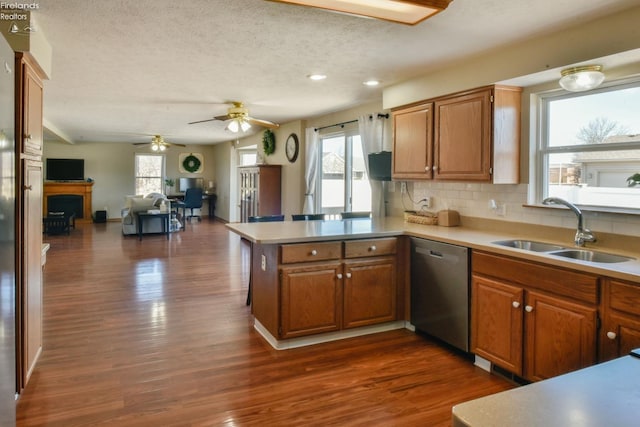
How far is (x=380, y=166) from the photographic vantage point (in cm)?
462

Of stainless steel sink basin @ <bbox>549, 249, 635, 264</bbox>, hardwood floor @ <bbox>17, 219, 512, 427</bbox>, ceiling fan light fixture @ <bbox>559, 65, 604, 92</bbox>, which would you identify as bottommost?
hardwood floor @ <bbox>17, 219, 512, 427</bbox>

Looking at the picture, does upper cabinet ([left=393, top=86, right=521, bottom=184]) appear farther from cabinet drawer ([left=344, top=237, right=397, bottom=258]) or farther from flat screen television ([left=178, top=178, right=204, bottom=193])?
flat screen television ([left=178, top=178, right=204, bottom=193])

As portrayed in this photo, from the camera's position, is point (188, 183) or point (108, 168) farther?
point (188, 183)

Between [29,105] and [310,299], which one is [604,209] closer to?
[310,299]

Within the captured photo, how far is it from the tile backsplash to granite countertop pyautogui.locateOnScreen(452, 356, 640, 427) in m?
2.06

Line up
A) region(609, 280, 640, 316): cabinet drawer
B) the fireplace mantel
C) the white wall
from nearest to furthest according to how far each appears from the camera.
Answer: region(609, 280, 640, 316): cabinet drawer < the fireplace mantel < the white wall

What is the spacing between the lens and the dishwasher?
302 cm

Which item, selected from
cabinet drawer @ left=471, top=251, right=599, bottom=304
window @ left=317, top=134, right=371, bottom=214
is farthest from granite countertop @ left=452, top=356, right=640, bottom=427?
window @ left=317, top=134, right=371, bottom=214

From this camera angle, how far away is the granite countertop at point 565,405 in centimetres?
83

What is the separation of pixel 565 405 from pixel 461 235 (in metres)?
2.44

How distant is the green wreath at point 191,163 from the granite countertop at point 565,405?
13425 mm

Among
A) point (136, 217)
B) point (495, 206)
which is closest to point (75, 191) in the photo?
point (136, 217)

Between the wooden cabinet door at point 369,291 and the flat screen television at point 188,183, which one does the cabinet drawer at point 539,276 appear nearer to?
the wooden cabinet door at point 369,291

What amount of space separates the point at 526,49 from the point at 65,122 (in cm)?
779
